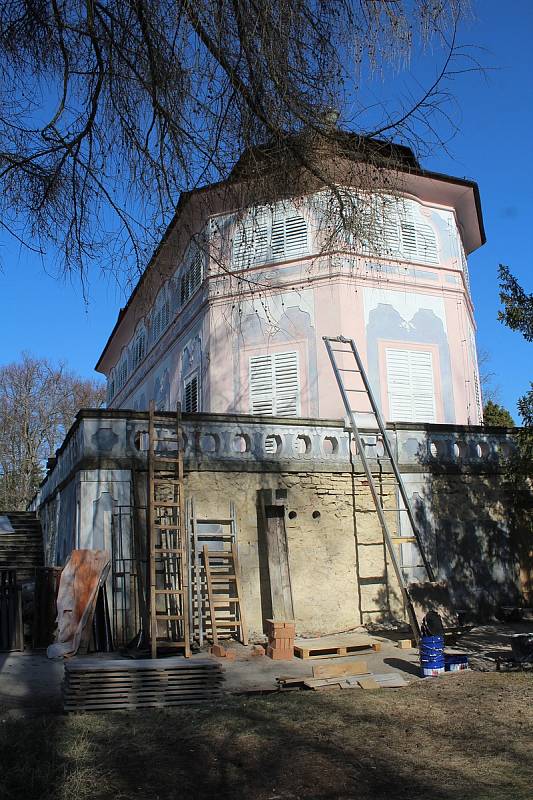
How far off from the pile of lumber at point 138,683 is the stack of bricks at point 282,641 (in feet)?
8.47

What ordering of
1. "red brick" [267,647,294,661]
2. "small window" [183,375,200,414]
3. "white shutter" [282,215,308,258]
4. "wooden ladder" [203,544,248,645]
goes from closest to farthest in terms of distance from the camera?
"red brick" [267,647,294,661] < "wooden ladder" [203,544,248,645] < "white shutter" [282,215,308,258] < "small window" [183,375,200,414]

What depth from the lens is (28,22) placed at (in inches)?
187

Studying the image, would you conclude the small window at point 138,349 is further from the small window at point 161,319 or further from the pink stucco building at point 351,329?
the pink stucco building at point 351,329

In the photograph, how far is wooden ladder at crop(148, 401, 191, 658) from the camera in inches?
395

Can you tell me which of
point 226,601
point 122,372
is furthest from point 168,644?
point 122,372

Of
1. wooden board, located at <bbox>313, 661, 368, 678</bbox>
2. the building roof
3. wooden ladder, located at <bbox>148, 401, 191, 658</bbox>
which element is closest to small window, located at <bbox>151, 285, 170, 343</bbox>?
wooden ladder, located at <bbox>148, 401, 191, 658</bbox>

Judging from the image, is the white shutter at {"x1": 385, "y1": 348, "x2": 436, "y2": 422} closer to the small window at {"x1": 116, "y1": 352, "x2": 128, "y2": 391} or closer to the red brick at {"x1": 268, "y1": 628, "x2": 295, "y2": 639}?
the red brick at {"x1": 268, "y1": 628, "x2": 295, "y2": 639}

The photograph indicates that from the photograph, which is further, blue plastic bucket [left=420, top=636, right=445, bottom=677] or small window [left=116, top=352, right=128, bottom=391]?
small window [left=116, top=352, right=128, bottom=391]

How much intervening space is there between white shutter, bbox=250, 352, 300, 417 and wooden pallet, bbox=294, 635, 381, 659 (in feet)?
19.5

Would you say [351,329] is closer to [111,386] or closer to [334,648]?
[334,648]

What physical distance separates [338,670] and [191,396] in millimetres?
10059

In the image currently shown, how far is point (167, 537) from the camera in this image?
35.3 ft

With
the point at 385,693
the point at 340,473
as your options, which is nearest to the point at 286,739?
the point at 385,693

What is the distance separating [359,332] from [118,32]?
37.9 ft
